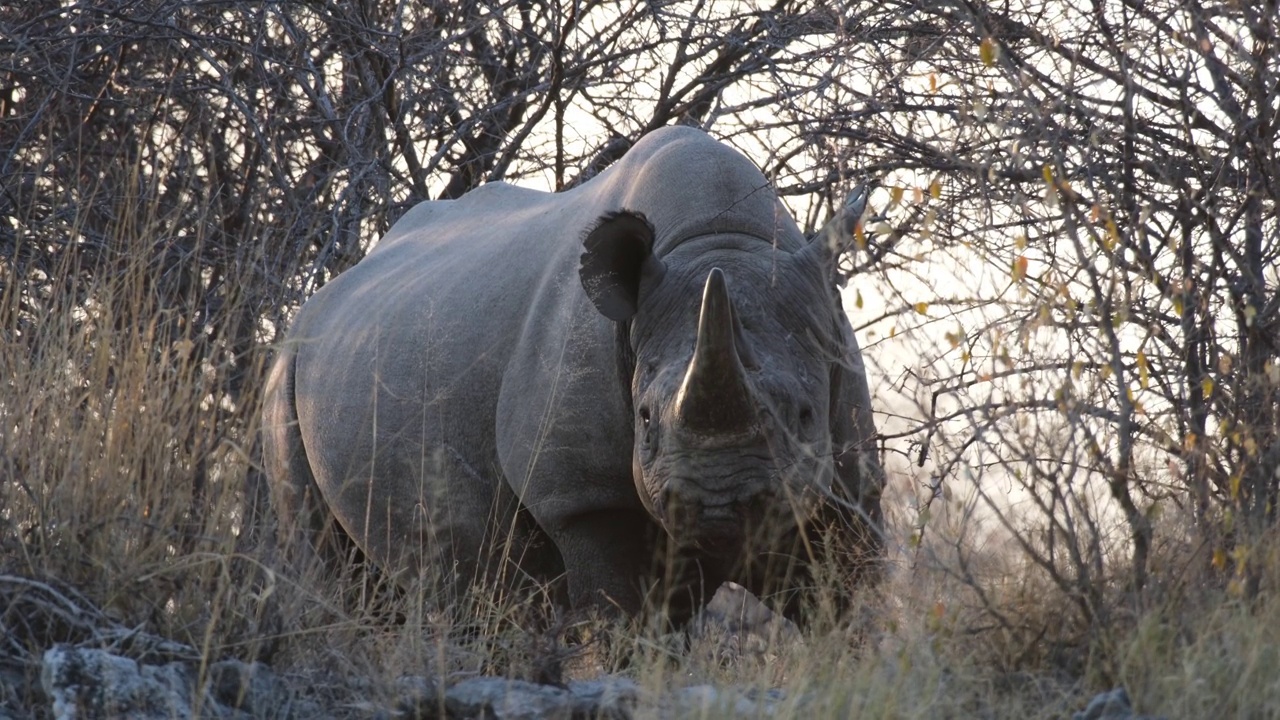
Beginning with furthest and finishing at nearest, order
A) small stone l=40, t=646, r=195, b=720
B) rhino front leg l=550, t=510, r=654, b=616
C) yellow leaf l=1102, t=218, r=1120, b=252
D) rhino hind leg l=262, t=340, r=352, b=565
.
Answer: rhino hind leg l=262, t=340, r=352, b=565, rhino front leg l=550, t=510, r=654, b=616, yellow leaf l=1102, t=218, r=1120, b=252, small stone l=40, t=646, r=195, b=720

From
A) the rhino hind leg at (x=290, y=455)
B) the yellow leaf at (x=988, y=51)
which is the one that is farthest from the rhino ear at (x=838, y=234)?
the rhino hind leg at (x=290, y=455)

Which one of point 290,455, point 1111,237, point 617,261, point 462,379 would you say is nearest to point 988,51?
point 1111,237

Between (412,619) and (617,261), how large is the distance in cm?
144

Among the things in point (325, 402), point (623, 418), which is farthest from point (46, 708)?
point (325, 402)

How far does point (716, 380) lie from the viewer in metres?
4.96

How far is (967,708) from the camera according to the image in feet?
12.4

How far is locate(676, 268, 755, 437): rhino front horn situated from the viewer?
16.1 ft

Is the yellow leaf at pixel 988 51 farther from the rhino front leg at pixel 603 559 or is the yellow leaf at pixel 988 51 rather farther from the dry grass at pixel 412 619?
the rhino front leg at pixel 603 559

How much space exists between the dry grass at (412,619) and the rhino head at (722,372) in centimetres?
39

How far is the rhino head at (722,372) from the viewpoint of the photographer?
4953 millimetres

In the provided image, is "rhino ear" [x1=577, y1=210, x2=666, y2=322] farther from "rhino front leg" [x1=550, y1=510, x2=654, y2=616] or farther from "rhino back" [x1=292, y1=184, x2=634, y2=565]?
"rhino front leg" [x1=550, y1=510, x2=654, y2=616]

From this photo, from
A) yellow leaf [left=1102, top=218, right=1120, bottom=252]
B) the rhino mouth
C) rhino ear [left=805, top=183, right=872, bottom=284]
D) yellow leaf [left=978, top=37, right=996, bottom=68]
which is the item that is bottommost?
the rhino mouth

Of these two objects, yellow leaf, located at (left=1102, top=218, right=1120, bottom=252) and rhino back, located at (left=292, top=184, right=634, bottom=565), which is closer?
yellow leaf, located at (left=1102, top=218, right=1120, bottom=252)

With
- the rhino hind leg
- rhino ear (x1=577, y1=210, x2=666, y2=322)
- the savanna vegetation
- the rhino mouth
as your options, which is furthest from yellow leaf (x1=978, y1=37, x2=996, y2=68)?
the rhino hind leg
